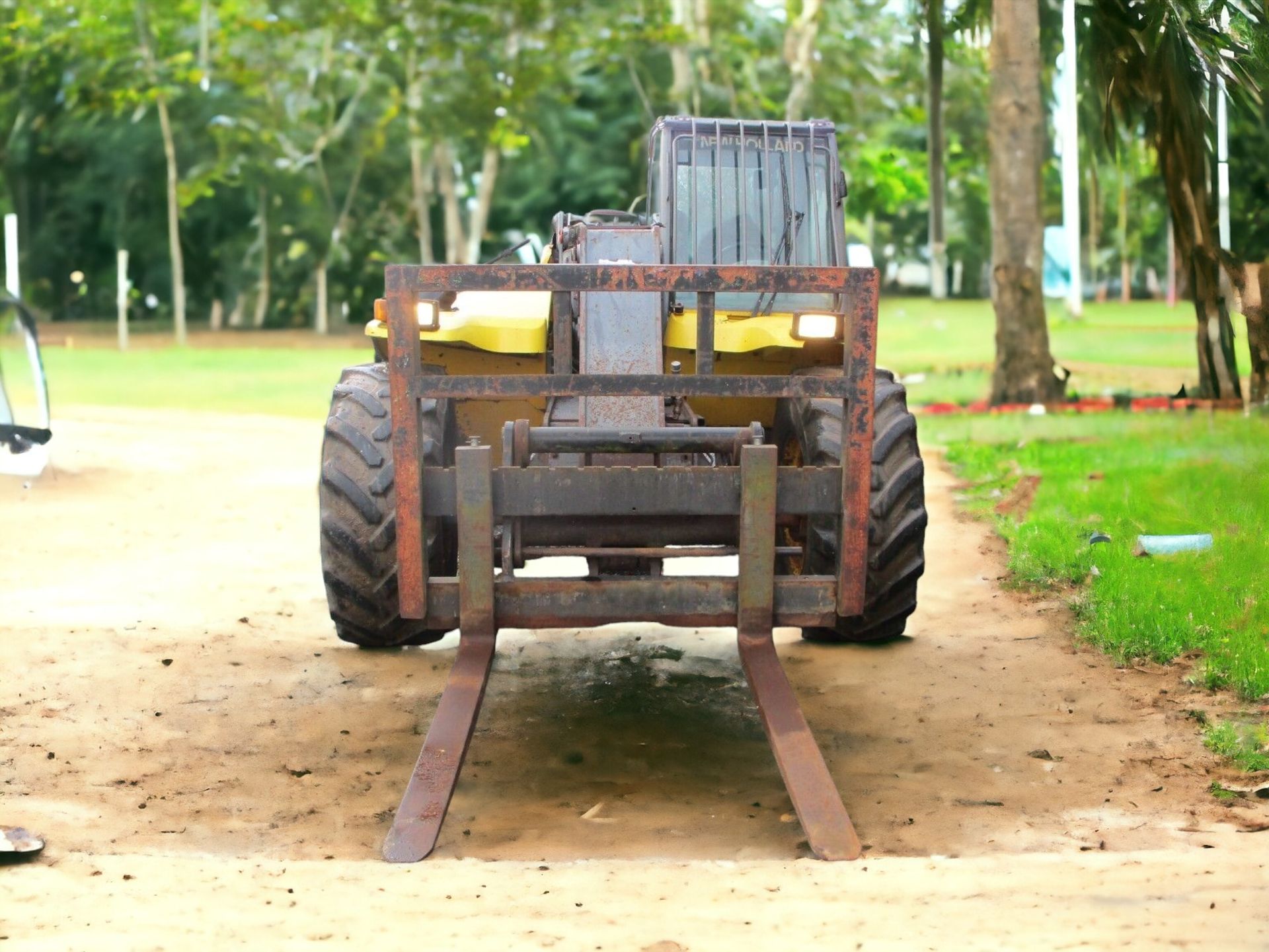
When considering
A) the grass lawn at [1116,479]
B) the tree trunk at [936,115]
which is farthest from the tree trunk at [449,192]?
the tree trunk at [936,115]

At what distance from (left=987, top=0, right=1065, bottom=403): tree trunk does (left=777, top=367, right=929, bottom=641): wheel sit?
11120 millimetres

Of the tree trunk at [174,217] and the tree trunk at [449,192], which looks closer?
the tree trunk at [174,217]

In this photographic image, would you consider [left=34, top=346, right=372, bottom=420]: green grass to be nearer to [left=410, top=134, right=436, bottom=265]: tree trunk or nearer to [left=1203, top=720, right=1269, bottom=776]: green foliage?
[left=410, top=134, right=436, bottom=265]: tree trunk

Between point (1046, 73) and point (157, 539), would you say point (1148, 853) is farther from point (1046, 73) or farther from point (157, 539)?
point (1046, 73)

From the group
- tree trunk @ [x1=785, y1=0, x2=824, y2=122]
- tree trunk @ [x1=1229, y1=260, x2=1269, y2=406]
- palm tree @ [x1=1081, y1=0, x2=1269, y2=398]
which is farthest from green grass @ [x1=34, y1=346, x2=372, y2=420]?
tree trunk @ [x1=785, y1=0, x2=824, y2=122]

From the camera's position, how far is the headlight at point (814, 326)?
6.66 metres

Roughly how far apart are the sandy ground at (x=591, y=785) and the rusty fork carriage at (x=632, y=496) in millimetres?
578

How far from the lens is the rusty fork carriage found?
235 inches

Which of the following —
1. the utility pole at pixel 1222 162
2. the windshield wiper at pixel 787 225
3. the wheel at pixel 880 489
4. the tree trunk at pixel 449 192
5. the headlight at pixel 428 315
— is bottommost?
the wheel at pixel 880 489

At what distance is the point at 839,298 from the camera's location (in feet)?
24.1

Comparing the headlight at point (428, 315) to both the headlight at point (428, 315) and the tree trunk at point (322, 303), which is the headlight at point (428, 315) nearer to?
the headlight at point (428, 315)

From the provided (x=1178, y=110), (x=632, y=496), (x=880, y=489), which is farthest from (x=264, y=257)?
(x=632, y=496)

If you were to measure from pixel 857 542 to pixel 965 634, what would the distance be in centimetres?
271

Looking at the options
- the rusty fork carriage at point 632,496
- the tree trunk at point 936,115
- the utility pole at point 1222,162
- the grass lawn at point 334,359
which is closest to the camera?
the rusty fork carriage at point 632,496
